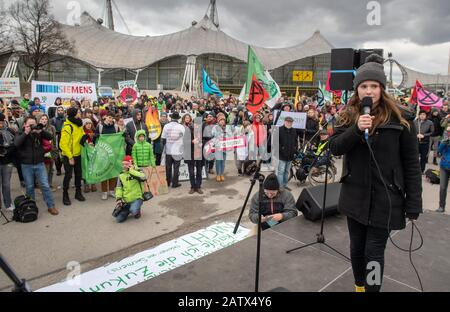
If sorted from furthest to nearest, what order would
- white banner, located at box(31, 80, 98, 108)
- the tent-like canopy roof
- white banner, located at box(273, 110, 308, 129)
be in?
the tent-like canopy roof < white banner, located at box(31, 80, 98, 108) < white banner, located at box(273, 110, 308, 129)

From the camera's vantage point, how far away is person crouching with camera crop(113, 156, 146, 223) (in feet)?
18.8

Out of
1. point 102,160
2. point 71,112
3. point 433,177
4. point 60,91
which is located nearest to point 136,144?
point 102,160

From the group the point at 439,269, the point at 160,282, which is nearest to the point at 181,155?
the point at 160,282

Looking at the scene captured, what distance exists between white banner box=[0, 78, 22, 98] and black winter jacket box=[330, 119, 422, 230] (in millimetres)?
10714

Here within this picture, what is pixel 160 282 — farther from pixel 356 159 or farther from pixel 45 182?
pixel 45 182

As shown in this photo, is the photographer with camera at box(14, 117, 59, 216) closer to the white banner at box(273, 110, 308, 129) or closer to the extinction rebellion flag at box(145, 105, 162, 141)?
the extinction rebellion flag at box(145, 105, 162, 141)

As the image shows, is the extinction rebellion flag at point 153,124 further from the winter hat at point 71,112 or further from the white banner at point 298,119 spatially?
the white banner at point 298,119

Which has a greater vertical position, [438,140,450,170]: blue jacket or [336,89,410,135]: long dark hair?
[336,89,410,135]: long dark hair

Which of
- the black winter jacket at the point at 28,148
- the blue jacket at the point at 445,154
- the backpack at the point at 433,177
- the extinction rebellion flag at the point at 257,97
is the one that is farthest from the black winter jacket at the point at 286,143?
the black winter jacket at the point at 28,148

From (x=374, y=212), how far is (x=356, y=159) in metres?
0.37

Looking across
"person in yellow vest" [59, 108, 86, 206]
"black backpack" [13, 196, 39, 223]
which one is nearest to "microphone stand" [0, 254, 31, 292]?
"black backpack" [13, 196, 39, 223]

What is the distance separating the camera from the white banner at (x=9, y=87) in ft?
31.6

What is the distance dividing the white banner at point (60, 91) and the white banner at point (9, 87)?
1368 mm

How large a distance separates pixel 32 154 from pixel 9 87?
5549mm
